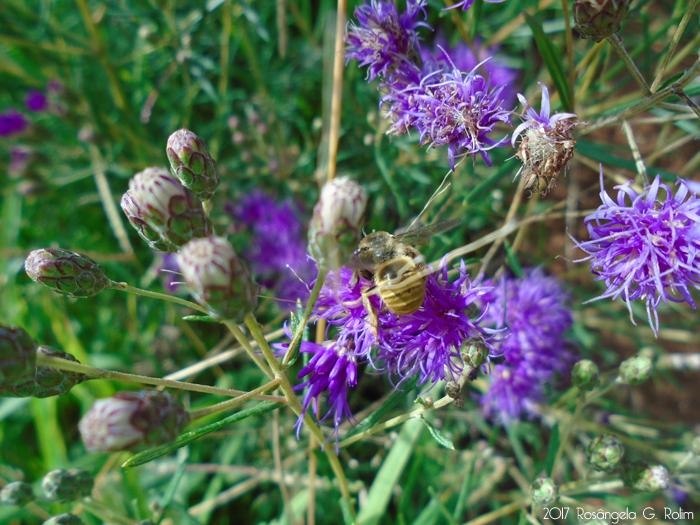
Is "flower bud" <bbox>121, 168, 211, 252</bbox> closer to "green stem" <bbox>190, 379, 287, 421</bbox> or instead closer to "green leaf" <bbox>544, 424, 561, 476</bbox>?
"green stem" <bbox>190, 379, 287, 421</bbox>

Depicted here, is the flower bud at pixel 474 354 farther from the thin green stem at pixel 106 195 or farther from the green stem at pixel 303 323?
the thin green stem at pixel 106 195

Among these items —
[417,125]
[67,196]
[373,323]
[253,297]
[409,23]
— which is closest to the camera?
[253,297]

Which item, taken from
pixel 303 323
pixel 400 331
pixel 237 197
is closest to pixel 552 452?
→ pixel 400 331

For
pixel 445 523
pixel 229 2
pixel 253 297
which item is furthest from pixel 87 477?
pixel 229 2

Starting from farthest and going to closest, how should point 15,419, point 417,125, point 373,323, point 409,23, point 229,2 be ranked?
point 15,419 < point 229,2 < point 409,23 < point 417,125 < point 373,323

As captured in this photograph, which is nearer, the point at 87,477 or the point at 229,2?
the point at 87,477

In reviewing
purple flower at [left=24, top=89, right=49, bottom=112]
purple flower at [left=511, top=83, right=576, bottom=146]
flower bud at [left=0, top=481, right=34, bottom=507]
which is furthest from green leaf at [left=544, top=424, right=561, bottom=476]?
purple flower at [left=24, top=89, right=49, bottom=112]

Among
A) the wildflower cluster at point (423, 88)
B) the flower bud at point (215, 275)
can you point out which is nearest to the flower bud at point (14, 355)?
the flower bud at point (215, 275)

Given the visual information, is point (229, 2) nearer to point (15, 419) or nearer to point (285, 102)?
point (285, 102)
